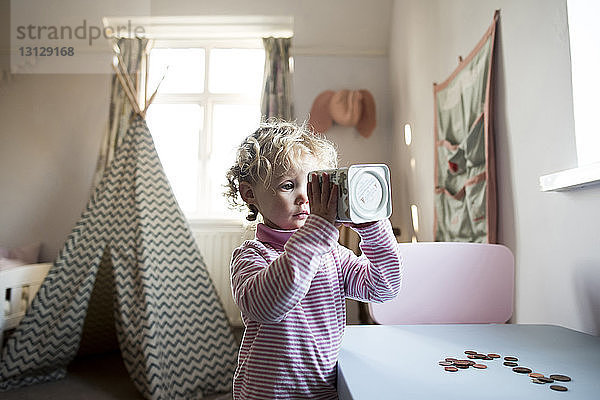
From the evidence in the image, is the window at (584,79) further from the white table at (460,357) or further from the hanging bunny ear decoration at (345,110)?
the hanging bunny ear decoration at (345,110)

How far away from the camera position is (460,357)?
0.70m

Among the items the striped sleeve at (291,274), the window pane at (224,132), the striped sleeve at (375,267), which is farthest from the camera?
the window pane at (224,132)

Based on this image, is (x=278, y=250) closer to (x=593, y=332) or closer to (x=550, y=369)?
(x=550, y=369)

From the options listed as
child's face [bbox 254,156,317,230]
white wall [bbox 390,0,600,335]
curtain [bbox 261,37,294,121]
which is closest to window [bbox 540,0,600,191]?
white wall [bbox 390,0,600,335]

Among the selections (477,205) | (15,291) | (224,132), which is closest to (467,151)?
(477,205)

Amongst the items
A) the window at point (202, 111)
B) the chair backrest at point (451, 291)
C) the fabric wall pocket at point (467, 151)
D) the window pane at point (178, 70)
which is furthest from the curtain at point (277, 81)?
the chair backrest at point (451, 291)

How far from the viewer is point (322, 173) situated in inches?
26.0

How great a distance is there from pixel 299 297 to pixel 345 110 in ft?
9.31

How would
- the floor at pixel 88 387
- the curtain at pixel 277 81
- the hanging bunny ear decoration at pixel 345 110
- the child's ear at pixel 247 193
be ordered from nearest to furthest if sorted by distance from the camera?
the child's ear at pixel 247 193, the floor at pixel 88 387, the hanging bunny ear decoration at pixel 345 110, the curtain at pixel 277 81

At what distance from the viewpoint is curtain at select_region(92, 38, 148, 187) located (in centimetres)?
→ 344

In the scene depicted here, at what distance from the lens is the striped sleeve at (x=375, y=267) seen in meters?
0.75

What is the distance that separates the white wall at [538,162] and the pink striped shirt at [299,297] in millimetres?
518

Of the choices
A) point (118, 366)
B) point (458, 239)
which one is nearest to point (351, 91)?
point (458, 239)

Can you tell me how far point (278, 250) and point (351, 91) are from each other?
2728mm
